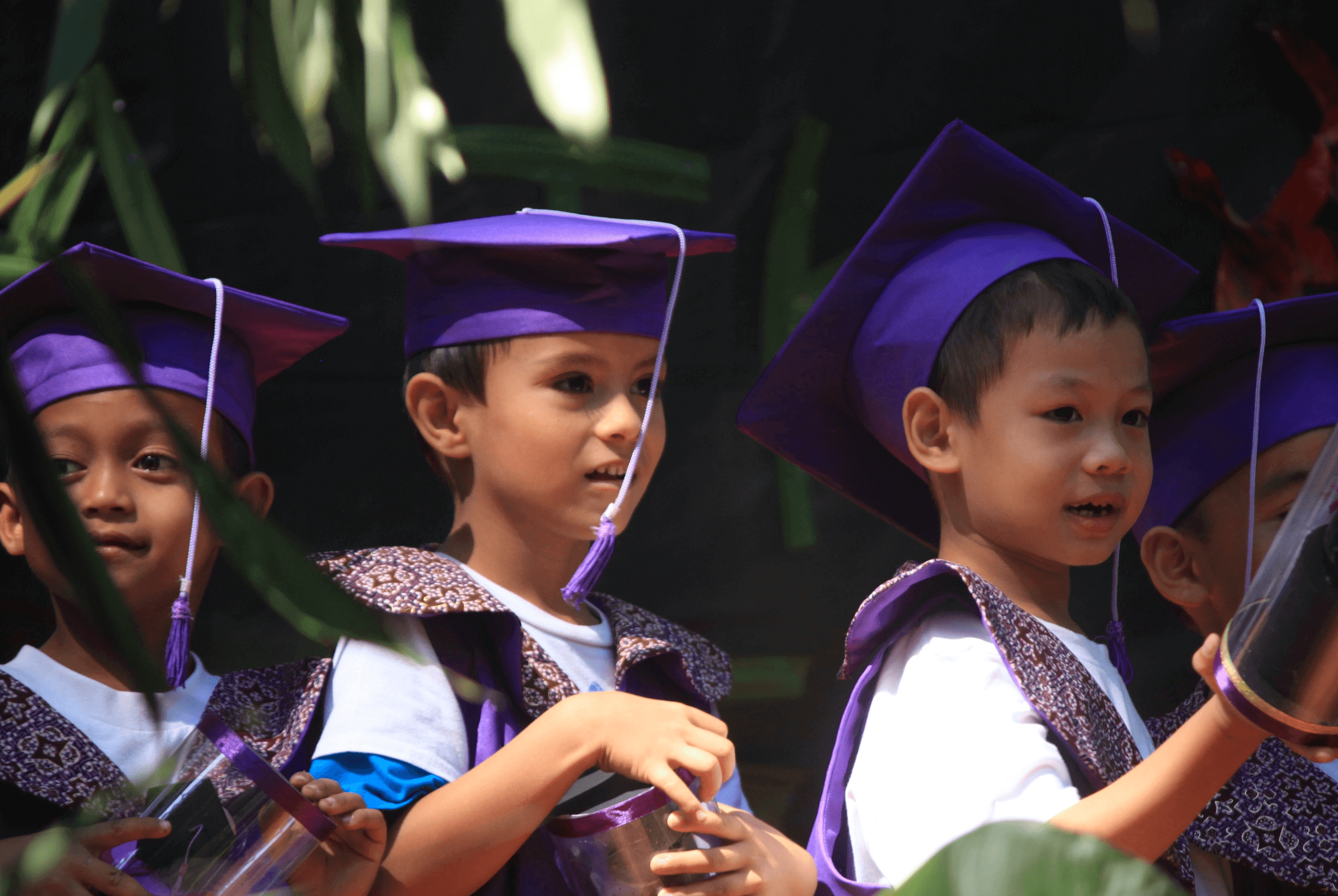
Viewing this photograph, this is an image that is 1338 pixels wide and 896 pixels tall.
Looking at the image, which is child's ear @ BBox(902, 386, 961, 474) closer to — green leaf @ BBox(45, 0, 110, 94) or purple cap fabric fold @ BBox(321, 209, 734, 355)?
purple cap fabric fold @ BBox(321, 209, 734, 355)

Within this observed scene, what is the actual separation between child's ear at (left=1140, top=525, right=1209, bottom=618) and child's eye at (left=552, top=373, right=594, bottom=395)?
803mm

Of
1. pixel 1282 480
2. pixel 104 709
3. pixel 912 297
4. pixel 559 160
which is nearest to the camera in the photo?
pixel 104 709

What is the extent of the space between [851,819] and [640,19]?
1201 mm

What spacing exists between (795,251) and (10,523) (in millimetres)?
1138

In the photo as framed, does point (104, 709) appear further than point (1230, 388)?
No

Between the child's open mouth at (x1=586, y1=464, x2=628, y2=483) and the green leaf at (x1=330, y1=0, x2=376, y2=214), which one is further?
the child's open mouth at (x1=586, y1=464, x2=628, y2=483)

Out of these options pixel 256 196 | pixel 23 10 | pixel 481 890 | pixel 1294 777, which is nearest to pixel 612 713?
pixel 481 890

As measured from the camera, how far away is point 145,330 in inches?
56.4

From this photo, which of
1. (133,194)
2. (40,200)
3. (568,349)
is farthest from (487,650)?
(40,200)

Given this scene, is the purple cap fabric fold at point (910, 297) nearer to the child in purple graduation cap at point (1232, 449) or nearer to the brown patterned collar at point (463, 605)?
the child in purple graduation cap at point (1232, 449)

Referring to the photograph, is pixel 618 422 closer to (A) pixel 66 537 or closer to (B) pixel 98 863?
(B) pixel 98 863

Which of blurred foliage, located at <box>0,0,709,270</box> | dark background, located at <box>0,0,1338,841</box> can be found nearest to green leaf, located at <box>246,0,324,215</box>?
blurred foliage, located at <box>0,0,709,270</box>

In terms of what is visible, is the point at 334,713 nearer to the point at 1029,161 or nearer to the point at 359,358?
the point at 359,358

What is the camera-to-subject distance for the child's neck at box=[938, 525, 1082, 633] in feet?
4.75
